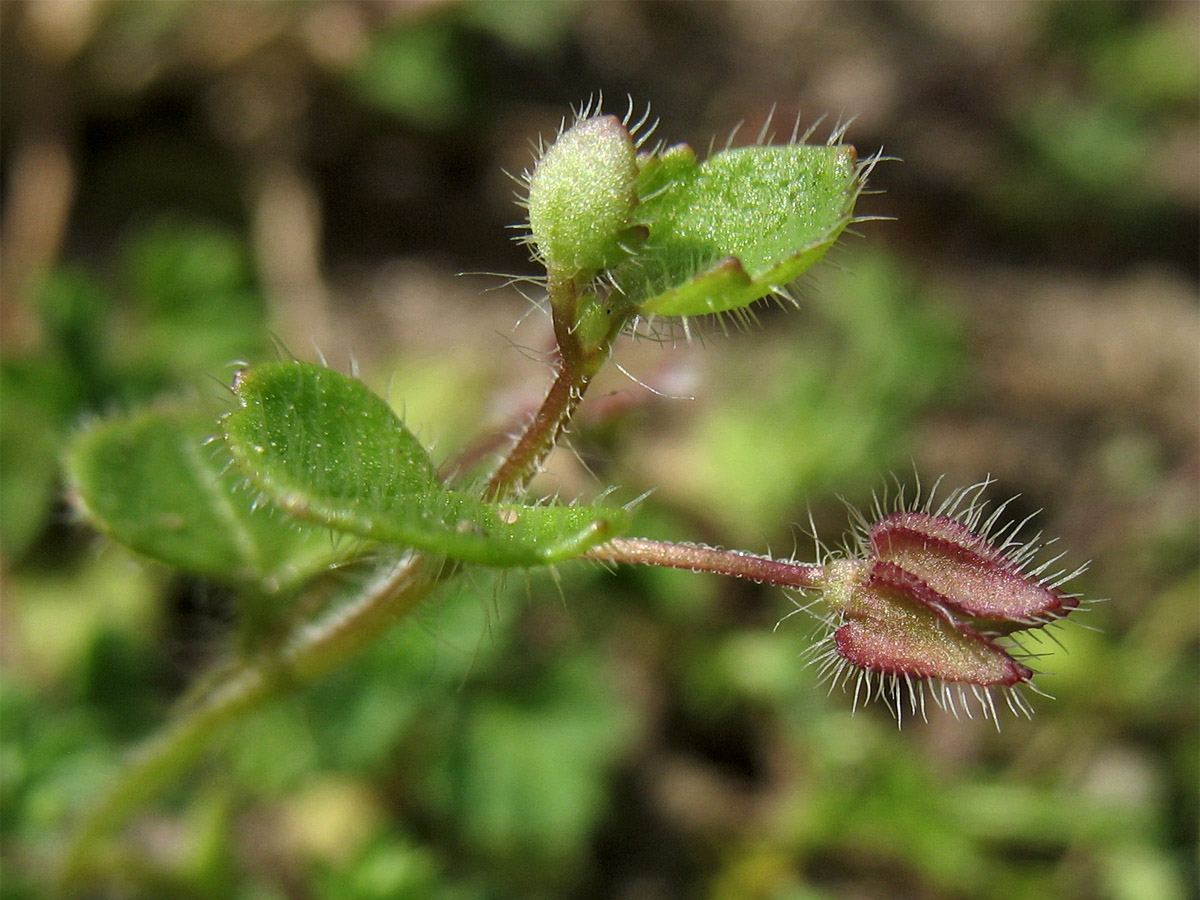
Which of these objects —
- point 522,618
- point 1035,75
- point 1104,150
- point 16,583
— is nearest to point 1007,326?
point 1104,150

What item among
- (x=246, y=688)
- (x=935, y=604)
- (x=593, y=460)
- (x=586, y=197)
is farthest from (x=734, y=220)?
(x=593, y=460)

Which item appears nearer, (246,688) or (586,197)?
(586,197)

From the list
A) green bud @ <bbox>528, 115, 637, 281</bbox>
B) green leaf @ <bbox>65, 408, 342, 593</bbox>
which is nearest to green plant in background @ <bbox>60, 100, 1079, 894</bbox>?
green bud @ <bbox>528, 115, 637, 281</bbox>

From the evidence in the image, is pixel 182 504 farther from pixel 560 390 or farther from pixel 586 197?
pixel 586 197

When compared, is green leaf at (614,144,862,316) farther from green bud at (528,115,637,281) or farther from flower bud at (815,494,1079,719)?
A: flower bud at (815,494,1079,719)

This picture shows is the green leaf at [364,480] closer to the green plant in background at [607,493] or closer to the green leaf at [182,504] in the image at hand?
the green plant in background at [607,493]

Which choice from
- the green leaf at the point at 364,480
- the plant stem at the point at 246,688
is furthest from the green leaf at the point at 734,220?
the plant stem at the point at 246,688
